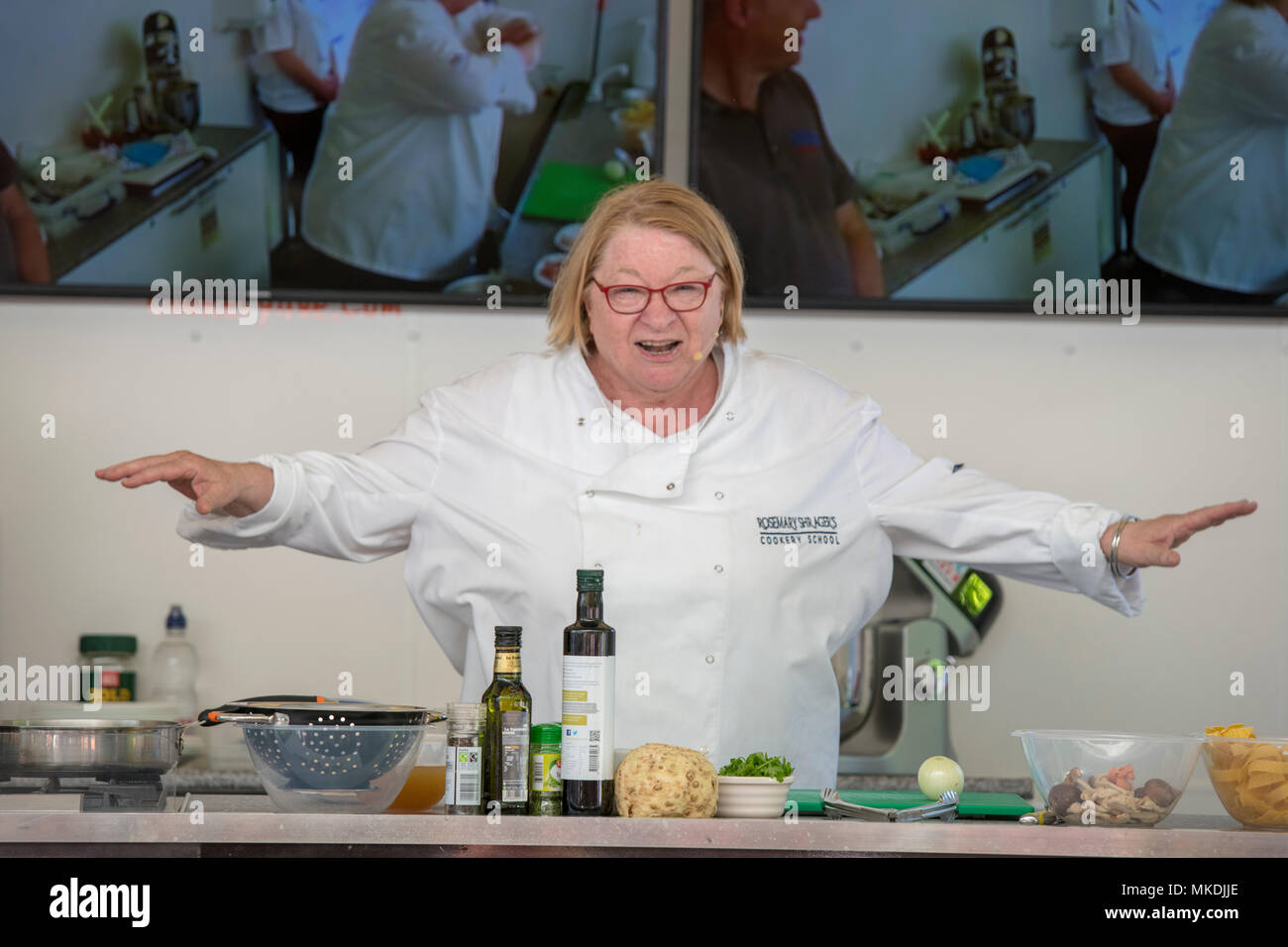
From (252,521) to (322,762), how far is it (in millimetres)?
474

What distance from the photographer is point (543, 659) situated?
77.1 inches

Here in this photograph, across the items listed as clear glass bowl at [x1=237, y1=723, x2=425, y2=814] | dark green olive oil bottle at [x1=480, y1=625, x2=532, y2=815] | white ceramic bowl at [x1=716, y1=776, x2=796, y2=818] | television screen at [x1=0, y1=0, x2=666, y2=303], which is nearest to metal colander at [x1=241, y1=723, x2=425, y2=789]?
clear glass bowl at [x1=237, y1=723, x2=425, y2=814]

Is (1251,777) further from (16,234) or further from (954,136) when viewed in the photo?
(16,234)

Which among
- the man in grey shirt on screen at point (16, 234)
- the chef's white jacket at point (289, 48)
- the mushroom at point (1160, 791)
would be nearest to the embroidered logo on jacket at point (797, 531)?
the mushroom at point (1160, 791)

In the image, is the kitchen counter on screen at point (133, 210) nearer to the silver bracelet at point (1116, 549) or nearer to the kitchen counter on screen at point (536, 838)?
the kitchen counter on screen at point (536, 838)

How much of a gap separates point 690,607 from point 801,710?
207 mm

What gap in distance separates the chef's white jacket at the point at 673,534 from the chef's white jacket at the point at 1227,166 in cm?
121

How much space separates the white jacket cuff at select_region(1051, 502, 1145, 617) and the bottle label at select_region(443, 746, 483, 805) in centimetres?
80

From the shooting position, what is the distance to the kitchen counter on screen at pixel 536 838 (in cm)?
128

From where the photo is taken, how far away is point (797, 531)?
6.51 ft

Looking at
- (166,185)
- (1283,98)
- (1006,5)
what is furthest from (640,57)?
(1283,98)

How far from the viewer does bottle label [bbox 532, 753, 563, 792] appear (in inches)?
55.4

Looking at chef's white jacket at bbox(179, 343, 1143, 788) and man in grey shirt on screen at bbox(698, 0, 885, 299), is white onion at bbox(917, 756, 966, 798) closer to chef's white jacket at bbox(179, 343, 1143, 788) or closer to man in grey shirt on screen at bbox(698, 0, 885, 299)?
chef's white jacket at bbox(179, 343, 1143, 788)
